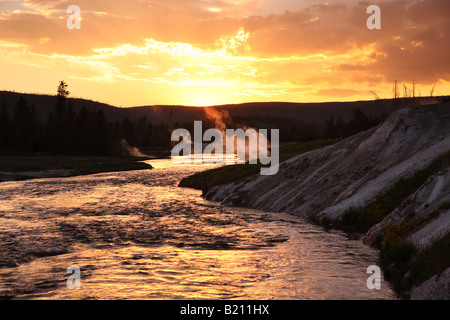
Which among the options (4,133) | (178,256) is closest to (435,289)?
(178,256)

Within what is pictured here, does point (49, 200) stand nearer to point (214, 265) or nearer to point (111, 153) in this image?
point (214, 265)

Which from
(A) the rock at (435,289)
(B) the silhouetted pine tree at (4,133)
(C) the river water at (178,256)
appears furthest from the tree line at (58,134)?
(A) the rock at (435,289)

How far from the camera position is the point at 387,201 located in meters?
18.7

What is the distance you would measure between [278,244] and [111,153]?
11534 cm

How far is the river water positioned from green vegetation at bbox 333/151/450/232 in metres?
1.28

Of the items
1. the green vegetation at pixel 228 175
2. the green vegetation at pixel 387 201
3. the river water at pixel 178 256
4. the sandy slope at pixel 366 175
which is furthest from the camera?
the green vegetation at pixel 228 175

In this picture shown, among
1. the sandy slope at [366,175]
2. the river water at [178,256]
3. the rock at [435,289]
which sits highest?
the sandy slope at [366,175]

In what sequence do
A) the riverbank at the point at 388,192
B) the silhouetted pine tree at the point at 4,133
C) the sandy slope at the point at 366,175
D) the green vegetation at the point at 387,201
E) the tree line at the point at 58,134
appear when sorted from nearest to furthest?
the riverbank at the point at 388,192 → the sandy slope at the point at 366,175 → the green vegetation at the point at 387,201 → the silhouetted pine tree at the point at 4,133 → the tree line at the point at 58,134

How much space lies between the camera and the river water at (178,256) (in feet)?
35.2

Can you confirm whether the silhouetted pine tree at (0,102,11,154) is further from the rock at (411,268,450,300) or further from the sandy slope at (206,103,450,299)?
the rock at (411,268,450,300)

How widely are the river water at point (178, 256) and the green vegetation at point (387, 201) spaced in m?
1.28

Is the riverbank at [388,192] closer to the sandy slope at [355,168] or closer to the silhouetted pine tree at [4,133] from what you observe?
the sandy slope at [355,168]

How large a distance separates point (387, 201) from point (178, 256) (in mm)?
9567
